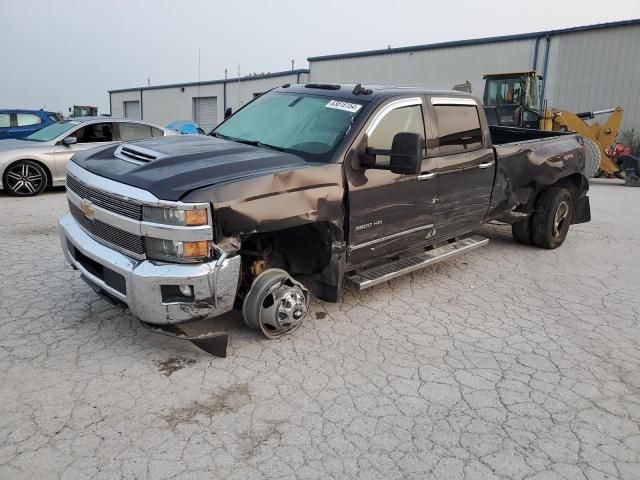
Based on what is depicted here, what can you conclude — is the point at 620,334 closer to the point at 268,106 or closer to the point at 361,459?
the point at 361,459

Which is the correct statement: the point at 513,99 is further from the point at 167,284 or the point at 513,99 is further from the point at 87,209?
the point at 167,284

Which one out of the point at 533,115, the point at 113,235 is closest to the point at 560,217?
the point at 113,235

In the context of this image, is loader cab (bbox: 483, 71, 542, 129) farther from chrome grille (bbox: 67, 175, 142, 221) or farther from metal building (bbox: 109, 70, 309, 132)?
metal building (bbox: 109, 70, 309, 132)

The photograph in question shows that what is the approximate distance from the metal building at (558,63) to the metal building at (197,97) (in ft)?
27.1

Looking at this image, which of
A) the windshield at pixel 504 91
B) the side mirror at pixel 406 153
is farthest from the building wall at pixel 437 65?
the side mirror at pixel 406 153

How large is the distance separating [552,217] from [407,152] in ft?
12.1

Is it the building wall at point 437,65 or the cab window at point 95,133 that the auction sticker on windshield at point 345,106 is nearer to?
the cab window at point 95,133

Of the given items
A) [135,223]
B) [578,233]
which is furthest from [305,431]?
[578,233]

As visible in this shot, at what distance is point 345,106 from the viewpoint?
4.45 m

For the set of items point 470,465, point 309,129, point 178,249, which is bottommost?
point 470,465

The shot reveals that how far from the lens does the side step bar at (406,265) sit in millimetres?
4422

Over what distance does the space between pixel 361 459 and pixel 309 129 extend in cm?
270

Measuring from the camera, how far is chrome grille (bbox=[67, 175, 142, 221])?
3.37 m

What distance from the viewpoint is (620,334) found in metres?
4.38
